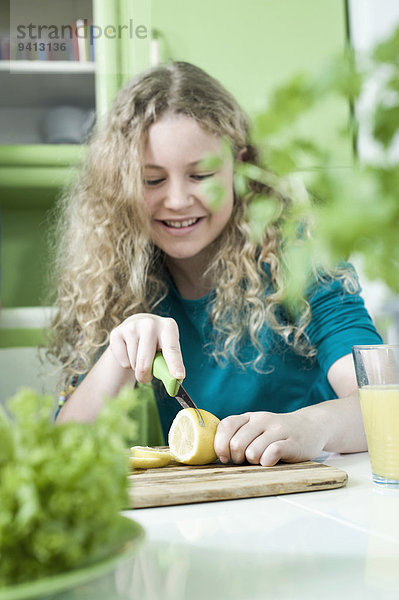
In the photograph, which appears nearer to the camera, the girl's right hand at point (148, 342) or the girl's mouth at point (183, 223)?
the girl's right hand at point (148, 342)

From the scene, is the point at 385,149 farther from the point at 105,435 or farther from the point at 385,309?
the point at 105,435

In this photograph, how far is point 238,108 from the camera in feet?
4.70

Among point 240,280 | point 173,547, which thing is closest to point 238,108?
point 240,280

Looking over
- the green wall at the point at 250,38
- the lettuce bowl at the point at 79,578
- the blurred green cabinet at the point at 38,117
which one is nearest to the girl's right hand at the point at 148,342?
the lettuce bowl at the point at 79,578

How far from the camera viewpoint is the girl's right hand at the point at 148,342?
2.94ft

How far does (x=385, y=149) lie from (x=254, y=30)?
2078mm

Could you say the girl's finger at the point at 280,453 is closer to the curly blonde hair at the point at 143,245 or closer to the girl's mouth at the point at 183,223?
the curly blonde hair at the point at 143,245

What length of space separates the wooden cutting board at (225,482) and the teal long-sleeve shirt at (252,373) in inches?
23.4

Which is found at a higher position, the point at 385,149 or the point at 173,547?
the point at 385,149

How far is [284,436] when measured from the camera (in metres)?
0.80

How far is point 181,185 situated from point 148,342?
0.45 meters

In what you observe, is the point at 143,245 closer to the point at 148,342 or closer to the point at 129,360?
the point at 129,360

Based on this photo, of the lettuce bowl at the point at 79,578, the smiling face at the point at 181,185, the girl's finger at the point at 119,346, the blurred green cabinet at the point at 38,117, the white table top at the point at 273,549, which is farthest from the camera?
the blurred green cabinet at the point at 38,117

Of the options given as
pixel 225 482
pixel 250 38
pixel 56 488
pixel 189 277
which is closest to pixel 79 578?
pixel 56 488
